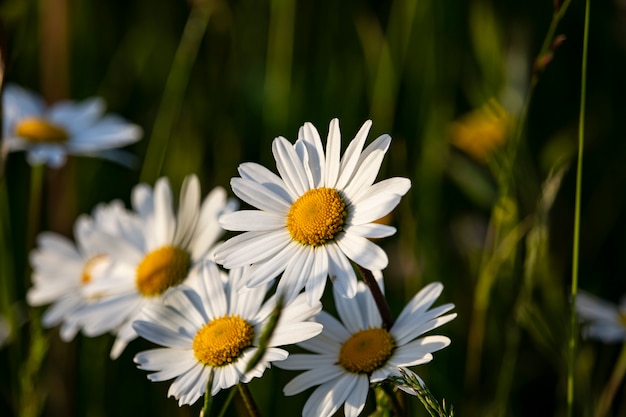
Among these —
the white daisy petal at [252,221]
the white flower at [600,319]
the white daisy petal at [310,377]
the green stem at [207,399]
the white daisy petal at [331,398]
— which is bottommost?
the white flower at [600,319]

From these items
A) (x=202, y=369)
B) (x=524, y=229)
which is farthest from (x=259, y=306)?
(x=524, y=229)

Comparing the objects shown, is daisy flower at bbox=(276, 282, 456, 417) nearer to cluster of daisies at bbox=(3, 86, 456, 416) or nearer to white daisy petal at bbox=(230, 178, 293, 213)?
cluster of daisies at bbox=(3, 86, 456, 416)

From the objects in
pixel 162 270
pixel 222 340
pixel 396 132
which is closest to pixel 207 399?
pixel 222 340

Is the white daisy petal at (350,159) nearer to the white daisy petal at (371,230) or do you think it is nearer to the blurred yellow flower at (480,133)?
the white daisy petal at (371,230)

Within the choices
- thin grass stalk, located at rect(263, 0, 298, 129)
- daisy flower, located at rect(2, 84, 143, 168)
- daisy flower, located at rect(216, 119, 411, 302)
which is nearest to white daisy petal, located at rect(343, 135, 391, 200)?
daisy flower, located at rect(216, 119, 411, 302)

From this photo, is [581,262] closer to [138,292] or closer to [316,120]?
[316,120]

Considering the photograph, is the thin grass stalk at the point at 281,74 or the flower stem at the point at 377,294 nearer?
the flower stem at the point at 377,294

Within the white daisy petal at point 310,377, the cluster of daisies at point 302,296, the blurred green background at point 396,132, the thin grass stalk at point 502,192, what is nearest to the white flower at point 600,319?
the blurred green background at point 396,132

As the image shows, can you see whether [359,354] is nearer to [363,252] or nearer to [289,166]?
[363,252]
